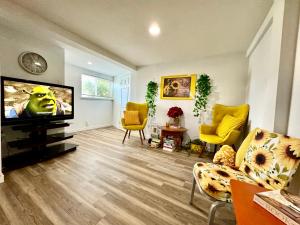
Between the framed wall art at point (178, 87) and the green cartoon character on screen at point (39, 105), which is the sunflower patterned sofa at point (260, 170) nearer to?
the framed wall art at point (178, 87)

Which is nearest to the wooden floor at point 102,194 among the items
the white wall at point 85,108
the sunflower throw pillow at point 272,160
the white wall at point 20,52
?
the sunflower throw pillow at point 272,160

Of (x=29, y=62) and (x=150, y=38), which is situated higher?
(x=150, y=38)

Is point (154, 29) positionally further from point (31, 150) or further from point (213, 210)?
point (31, 150)

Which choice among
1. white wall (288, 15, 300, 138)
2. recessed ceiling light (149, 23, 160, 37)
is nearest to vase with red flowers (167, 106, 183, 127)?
recessed ceiling light (149, 23, 160, 37)

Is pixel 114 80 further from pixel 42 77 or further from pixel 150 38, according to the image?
pixel 150 38

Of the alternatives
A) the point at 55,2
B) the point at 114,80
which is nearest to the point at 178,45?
the point at 55,2

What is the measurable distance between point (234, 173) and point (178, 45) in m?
2.25

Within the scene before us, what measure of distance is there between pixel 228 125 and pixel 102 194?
7.11ft

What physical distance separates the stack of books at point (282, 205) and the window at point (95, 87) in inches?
182

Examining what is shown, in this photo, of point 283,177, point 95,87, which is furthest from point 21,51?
point 283,177

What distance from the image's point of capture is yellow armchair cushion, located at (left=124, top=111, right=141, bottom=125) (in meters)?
3.41

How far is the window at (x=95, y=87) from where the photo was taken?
440 cm

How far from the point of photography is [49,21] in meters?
1.91

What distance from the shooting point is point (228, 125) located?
2361mm
